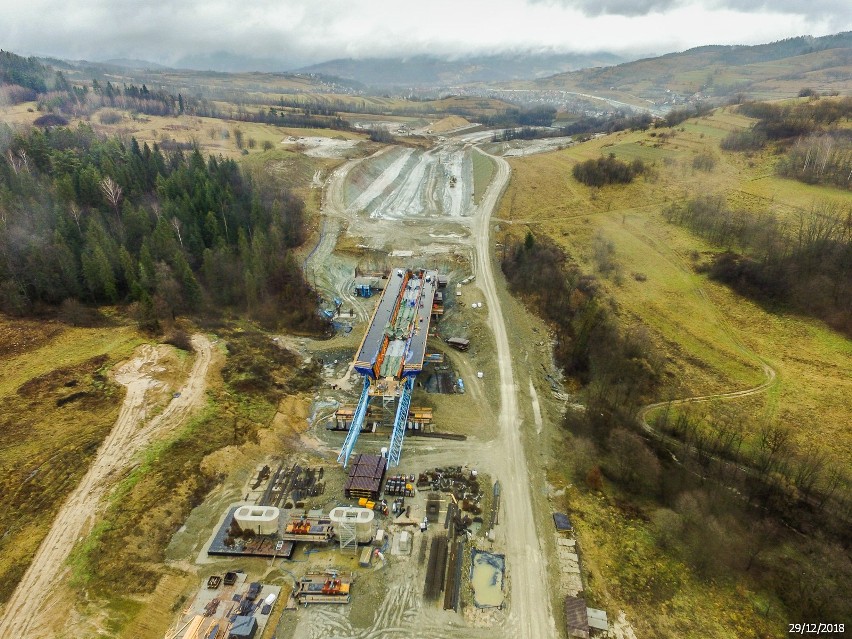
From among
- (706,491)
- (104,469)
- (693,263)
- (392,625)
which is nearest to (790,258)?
(693,263)

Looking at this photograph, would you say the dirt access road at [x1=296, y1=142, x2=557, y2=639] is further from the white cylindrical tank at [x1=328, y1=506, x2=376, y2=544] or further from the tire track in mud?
the white cylindrical tank at [x1=328, y1=506, x2=376, y2=544]

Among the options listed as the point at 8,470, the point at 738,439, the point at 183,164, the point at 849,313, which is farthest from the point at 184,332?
the point at 849,313

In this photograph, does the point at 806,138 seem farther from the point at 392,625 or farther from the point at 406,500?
the point at 392,625

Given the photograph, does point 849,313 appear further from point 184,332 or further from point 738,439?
point 184,332
